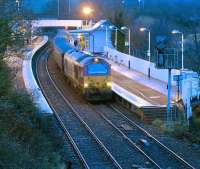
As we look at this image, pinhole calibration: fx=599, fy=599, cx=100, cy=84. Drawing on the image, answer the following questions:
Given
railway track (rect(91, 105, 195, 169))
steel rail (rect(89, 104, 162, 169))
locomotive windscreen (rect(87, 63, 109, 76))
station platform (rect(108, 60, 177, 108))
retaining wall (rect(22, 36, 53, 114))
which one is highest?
locomotive windscreen (rect(87, 63, 109, 76))

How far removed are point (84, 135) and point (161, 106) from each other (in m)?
5.81

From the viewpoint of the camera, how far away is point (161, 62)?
2933cm

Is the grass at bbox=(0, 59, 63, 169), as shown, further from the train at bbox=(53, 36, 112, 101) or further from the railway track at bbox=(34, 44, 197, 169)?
the train at bbox=(53, 36, 112, 101)

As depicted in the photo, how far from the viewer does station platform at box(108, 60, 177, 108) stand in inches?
1204

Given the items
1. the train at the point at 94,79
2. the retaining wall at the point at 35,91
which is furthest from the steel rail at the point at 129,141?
the train at the point at 94,79

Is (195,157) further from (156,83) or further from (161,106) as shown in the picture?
(156,83)

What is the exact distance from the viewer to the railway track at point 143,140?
65.8 feet

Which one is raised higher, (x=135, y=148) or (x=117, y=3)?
(x=117, y=3)

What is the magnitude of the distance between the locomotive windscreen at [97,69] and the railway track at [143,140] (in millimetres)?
2311

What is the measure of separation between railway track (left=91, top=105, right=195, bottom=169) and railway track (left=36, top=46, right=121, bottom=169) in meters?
1.39

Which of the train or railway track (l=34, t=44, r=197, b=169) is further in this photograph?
the train

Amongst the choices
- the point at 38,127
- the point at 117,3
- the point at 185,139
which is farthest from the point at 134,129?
the point at 117,3

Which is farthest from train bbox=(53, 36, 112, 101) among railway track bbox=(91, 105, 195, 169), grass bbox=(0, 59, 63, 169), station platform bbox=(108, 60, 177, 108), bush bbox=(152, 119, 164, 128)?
grass bbox=(0, 59, 63, 169)

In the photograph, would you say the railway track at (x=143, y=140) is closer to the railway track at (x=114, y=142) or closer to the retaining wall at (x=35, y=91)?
the railway track at (x=114, y=142)
